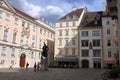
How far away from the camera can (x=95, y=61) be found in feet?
195

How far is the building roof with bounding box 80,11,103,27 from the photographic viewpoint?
207 feet

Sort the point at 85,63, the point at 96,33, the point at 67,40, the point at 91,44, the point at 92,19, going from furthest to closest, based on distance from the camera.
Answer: the point at 67,40, the point at 92,19, the point at 96,33, the point at 85,63, the point at 91,44

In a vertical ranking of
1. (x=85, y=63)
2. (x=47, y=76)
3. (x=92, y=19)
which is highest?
(x=92, y=19)

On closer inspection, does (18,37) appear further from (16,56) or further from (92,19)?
(92,19)

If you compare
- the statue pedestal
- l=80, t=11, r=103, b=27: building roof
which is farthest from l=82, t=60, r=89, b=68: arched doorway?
the statue pedestal

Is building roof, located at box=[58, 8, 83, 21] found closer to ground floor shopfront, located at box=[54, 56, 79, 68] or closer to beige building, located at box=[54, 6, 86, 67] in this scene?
beige building, located at box=[54, 6, 86, 67]

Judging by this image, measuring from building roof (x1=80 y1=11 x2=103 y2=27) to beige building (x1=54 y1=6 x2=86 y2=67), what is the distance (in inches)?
71.5

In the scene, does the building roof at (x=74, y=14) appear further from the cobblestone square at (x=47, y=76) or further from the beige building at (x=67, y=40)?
the cobblestone square at (x=47, y=76)

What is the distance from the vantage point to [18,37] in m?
54.7

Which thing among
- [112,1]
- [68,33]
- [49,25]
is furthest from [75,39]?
[112,1]

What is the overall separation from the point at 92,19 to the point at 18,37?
24.9 m

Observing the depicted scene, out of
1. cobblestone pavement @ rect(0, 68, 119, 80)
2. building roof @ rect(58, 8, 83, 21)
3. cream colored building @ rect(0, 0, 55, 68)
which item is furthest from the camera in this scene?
building roof @ rect(58, 8, 83, 21)

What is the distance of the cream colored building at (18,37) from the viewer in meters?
48.8

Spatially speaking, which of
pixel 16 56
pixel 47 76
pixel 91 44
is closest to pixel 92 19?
pixel 91 44
